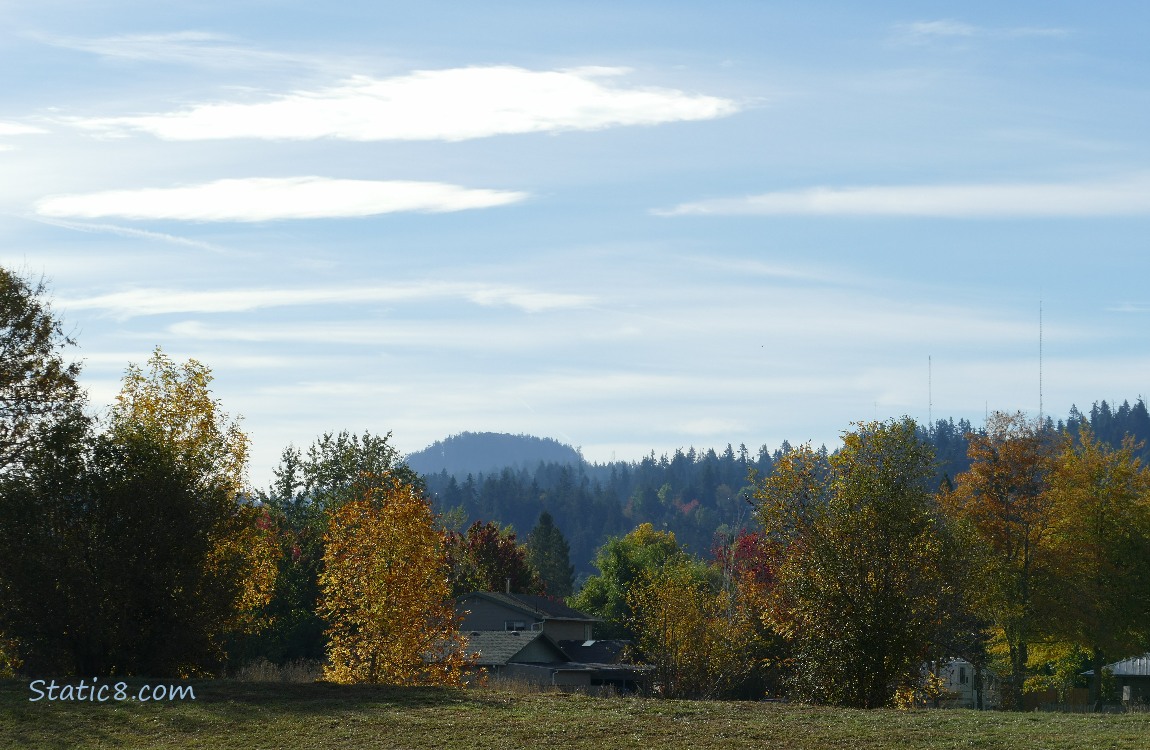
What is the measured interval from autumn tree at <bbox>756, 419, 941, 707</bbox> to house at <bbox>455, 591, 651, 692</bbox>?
14481 millimetres

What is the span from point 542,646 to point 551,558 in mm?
73910

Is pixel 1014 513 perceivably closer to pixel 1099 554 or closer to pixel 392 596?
pixel 1099 554

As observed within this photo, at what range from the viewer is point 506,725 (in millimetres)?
24641

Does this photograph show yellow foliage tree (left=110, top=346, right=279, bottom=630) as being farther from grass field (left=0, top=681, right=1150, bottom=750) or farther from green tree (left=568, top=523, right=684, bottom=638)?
green tree (left=568, top=523, right=684, bottom=638)

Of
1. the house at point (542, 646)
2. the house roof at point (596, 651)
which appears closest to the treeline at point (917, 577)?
the house at point (542, 646)

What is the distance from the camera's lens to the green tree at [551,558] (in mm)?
138625

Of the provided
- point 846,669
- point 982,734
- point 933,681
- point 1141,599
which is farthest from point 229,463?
point 1141,599

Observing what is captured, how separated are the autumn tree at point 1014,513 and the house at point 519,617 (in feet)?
111

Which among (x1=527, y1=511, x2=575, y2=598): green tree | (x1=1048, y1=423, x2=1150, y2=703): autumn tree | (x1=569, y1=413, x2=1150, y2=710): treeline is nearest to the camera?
(x1=569, y1=413, x2=1150, y2=710): treeline

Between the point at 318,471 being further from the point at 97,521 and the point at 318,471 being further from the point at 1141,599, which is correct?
the point at 1141,599

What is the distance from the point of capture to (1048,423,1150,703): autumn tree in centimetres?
4841

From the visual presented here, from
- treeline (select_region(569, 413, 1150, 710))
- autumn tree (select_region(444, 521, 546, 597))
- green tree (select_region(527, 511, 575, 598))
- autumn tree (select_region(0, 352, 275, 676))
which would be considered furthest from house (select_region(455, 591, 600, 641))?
green tree (select_region(527, 511, 575, 598))

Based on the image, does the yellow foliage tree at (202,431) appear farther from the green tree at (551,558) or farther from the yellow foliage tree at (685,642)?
the green tree at (551,558)

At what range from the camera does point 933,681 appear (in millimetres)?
37688
